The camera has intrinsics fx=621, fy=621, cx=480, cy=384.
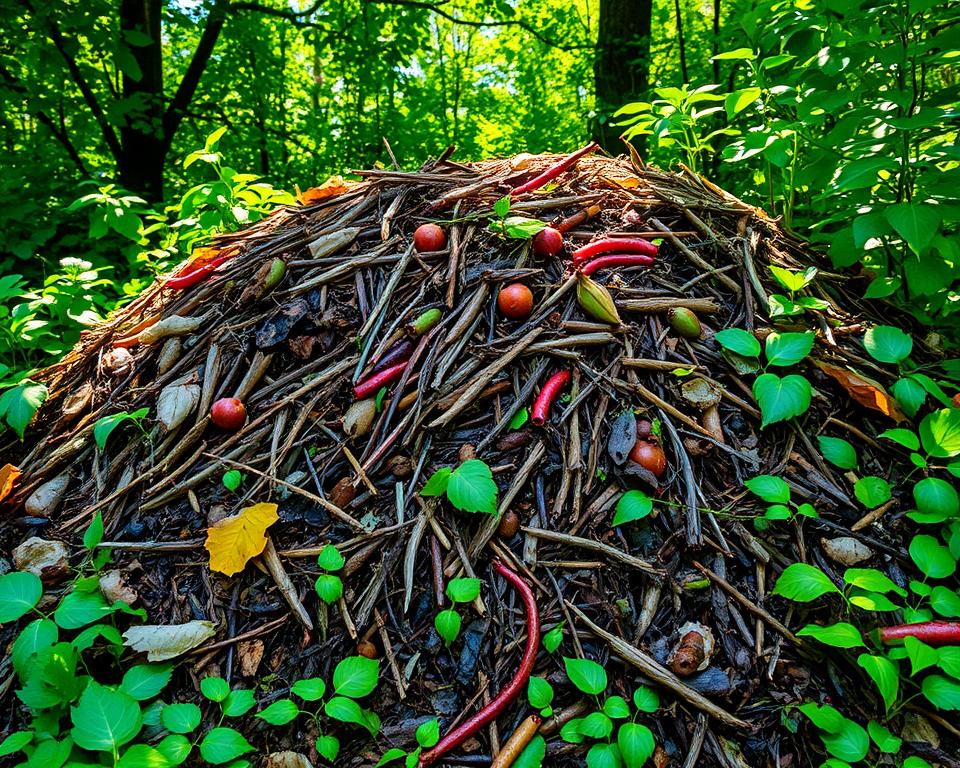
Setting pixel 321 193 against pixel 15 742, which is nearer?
pixel 15 742

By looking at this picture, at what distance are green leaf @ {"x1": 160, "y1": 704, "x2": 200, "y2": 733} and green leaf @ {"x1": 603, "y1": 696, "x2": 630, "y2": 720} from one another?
3.14ft

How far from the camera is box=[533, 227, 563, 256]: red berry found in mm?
2150

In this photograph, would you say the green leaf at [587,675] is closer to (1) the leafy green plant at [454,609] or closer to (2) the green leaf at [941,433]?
(1) the leafy green plant at [454,609]

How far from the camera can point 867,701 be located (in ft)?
4.94

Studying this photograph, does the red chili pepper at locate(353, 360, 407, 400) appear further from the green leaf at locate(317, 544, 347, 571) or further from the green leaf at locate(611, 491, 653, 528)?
the green leaf at locate(611, 491, 653, 528)

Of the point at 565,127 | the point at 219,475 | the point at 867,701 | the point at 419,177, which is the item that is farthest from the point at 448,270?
the point at 565,127

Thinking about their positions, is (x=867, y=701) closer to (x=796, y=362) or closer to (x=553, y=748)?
(x=553, y=748)

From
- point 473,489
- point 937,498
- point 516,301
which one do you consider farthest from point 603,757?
point 516,301

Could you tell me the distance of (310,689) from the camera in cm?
147

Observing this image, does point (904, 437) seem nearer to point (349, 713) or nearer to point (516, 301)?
point (516, 301)

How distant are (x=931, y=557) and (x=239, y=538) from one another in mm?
1872

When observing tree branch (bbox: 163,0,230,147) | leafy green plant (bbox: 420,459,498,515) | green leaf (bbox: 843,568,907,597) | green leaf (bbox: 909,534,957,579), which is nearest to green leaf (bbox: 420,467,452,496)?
leafy green plant (bbox: 420,459,498,515)

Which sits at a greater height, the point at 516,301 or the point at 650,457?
the point at 516,301

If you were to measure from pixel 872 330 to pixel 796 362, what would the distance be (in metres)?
0.33
